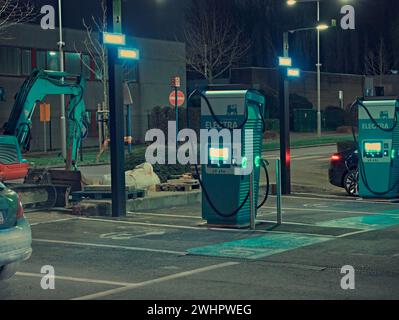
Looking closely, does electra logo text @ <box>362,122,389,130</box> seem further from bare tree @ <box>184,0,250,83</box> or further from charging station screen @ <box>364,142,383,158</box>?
bare tree @ <box>184,0,250,83</box>

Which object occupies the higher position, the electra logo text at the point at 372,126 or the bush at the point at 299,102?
the bush at the point at 299,102

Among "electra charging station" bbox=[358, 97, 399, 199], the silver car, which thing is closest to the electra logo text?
"electra charging station" bbox=[358, 97, 399, 199]

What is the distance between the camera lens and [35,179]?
17.8m

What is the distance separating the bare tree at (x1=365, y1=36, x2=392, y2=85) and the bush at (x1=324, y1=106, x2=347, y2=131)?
760cm

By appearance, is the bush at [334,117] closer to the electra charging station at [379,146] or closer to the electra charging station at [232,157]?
the electra charging station at [379,146]

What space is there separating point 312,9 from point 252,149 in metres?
57.7

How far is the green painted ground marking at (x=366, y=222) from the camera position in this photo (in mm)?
13595

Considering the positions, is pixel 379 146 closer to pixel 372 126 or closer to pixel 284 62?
pixel 372 126

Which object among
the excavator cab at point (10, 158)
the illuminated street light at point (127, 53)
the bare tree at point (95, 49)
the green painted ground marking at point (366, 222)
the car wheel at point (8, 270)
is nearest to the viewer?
the car wheel at point (8, 270)

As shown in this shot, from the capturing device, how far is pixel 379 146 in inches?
702

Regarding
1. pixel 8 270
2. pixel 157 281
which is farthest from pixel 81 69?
pixel 157 281

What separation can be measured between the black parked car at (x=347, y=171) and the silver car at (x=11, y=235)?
38.4 ft

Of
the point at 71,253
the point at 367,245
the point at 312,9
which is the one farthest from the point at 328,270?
the point at 312,9

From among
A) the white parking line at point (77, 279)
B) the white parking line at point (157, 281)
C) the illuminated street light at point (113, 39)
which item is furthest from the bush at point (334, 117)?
the white parking line at point (77, 279)
